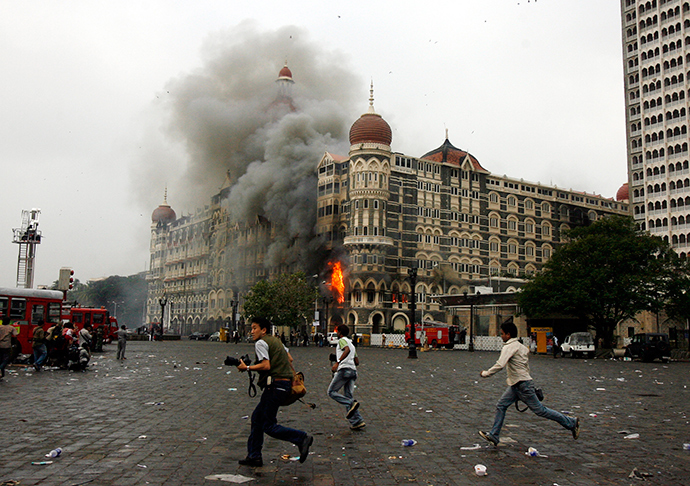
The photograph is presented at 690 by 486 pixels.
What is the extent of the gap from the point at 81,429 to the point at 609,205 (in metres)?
96.0

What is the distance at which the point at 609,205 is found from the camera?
94.1 m

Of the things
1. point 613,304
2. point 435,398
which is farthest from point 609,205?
point 435,398

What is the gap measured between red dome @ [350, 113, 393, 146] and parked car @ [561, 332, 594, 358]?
39.2 m

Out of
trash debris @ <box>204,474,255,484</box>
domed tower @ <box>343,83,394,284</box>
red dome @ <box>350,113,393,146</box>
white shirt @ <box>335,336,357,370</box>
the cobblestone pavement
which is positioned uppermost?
red dome @ <box>350,113,393,146</box>

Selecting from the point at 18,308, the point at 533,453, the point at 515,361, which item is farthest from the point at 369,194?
the point at 533,453

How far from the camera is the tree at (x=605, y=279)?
41375 millimetres

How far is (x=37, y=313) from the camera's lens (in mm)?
25828

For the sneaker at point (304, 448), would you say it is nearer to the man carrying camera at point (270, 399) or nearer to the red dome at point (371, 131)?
the man carrying camera at point (270, 399)

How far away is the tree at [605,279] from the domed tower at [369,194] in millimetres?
27317

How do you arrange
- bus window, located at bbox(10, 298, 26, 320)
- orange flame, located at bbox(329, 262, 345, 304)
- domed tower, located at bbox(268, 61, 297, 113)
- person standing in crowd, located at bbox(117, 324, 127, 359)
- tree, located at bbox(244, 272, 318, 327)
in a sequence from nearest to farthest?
bus window, located at bbox(10, 298, 26, 320), person standing in crowd, located at bbox(117, 324, 127, 359), tree, located at bbox(244, 272, 318, 327), orange flame, located at bbox(329, 262, 345, 304), domed tower, located at bbox(268, 61, 297, 113)

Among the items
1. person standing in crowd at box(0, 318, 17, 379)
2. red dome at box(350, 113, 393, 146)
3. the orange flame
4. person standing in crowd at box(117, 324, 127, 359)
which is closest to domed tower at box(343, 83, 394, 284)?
red dome at box(350, 113, 393, 146)

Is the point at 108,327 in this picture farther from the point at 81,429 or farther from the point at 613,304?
the point at 81,429

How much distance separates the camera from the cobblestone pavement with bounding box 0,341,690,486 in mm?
6680

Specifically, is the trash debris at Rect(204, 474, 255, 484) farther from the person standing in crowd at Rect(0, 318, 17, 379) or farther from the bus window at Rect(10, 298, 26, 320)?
the bus window at Rect(10, 298, 26, 320)
